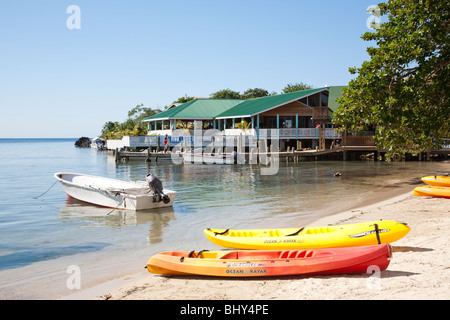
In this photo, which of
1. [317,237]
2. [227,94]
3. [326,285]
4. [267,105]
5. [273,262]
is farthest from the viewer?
[227,94]

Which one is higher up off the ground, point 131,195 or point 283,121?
point 283,121

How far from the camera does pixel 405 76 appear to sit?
16.1 m

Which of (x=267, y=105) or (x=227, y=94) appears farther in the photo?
(x=227, y=94)

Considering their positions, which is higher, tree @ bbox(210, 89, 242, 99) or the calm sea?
tree @ bbox(210, 89, 242, 99)

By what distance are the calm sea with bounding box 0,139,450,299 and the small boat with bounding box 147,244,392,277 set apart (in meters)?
1.74

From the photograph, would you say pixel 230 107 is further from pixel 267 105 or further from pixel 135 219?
pixel 135 219

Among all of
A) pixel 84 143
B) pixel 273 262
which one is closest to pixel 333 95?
pixel 273 262

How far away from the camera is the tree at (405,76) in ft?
48.5

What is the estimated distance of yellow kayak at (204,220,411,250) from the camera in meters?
8.52

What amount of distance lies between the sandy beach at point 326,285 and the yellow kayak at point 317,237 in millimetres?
513

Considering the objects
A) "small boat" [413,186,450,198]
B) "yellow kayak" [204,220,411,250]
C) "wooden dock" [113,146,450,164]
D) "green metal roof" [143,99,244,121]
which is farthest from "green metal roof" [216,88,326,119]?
"yellow kayak" [204,220,411,250]

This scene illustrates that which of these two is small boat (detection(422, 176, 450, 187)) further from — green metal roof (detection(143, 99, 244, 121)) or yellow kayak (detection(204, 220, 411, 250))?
green metal roof (detection(143, 99, 244, 121))

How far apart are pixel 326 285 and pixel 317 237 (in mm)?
2414

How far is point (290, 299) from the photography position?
6012 millimetres
